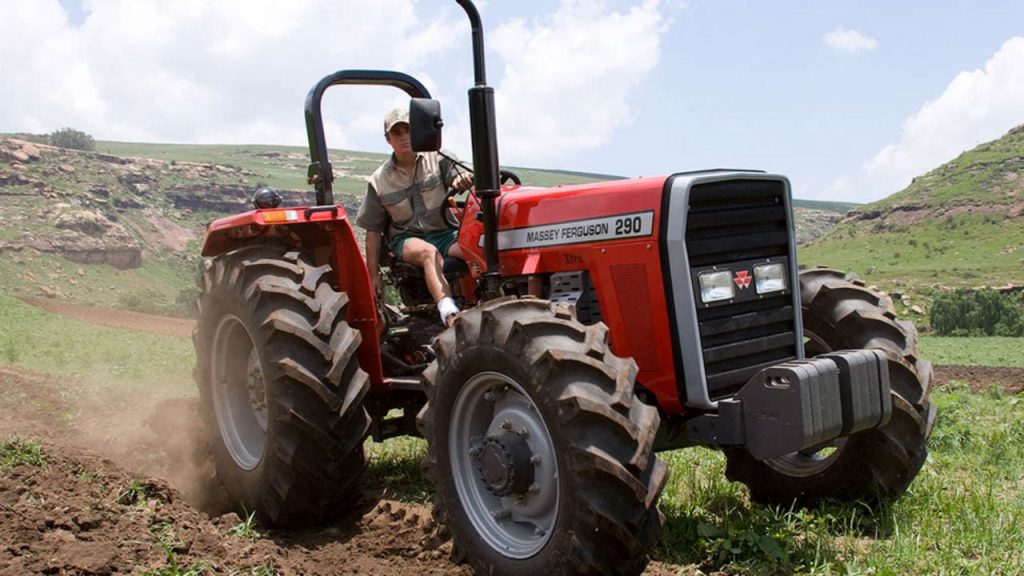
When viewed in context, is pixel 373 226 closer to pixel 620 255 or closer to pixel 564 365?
pixel 620 255

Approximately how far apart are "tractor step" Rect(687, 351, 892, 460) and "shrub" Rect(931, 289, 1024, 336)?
5917 cm

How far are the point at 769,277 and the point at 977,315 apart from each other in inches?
2416

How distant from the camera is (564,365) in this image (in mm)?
3654

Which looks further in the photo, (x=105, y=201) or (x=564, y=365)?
(x=105, y=201)

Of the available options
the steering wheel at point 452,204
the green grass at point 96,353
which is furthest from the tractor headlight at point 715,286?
the green grass at point 96,353

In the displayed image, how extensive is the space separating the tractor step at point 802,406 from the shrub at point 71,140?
127 m

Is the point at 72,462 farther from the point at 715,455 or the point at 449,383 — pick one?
the point at 715,455

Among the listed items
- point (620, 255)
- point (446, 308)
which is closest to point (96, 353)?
point (446, 308)

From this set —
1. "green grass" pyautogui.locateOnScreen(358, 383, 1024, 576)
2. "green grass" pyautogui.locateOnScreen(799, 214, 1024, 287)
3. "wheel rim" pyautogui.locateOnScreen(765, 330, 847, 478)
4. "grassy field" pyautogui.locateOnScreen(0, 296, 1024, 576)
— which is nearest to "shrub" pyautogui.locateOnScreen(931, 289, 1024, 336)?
"green grass" pyautogui.locateOnScreen(799, 214, 1024, 287)

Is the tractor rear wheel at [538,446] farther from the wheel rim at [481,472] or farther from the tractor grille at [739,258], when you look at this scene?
the tractor grille at [739,258]

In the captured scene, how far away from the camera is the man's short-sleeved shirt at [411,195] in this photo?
5992 millimetres

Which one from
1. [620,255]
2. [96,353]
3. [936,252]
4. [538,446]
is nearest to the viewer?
[538,446]

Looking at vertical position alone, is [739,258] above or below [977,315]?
above

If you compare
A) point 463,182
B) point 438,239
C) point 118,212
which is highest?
point 118,212
